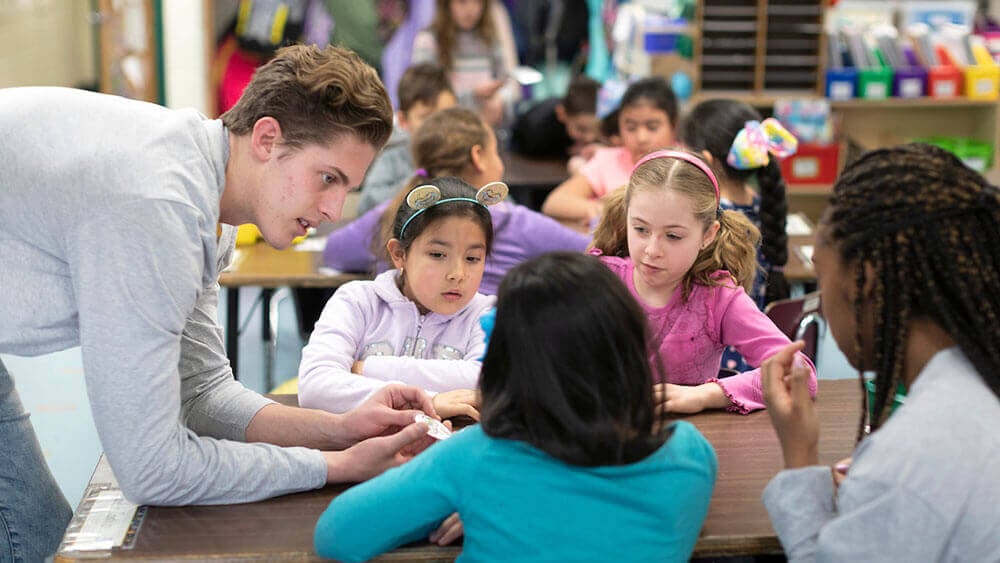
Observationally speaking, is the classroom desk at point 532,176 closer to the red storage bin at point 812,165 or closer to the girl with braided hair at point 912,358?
the red storage bin at point 812,165

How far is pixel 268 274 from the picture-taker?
345cm

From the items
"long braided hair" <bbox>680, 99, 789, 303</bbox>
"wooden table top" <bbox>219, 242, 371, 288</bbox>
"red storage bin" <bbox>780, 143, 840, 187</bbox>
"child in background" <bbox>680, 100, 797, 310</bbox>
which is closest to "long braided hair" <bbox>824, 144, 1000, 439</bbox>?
"child in background" <bbox>680, 100, 797, 310</bbox>

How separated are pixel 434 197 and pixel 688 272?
0.56 metres

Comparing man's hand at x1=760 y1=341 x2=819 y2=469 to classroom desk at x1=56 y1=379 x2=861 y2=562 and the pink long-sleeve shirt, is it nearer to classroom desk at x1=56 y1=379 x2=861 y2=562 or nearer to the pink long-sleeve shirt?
classroom desk at x1=56 y1=379 x2=861 y2=562

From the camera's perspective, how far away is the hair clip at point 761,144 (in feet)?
10.8

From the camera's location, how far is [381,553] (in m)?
1.57

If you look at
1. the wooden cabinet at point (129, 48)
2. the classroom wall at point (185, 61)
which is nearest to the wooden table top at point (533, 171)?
the classroom wall at point (185, 61)

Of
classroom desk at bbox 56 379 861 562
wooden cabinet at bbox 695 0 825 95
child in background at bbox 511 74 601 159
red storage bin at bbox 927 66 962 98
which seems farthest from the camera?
red storage bin at bbox 927 66 962 98

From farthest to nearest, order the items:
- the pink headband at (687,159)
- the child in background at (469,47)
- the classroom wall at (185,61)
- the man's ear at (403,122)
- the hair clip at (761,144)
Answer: the classroom wall at (185,61)
the child in background at (469,47)
the man's ear at (403,122)
the hair clip at (761,144)
the pink headband at (687,159)

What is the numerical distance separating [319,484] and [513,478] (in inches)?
14.7

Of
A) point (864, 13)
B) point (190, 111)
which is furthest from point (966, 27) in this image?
point (190, 111)

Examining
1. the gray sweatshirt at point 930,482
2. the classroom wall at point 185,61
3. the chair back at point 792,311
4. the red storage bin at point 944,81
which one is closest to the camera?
the gray sweatshirt at point 930,482

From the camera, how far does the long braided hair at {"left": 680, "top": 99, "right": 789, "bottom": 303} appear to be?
3.30 meters

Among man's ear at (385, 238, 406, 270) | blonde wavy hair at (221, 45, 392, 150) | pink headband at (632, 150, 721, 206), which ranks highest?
blonde wavy hair at (221, 45, 392, 150)
